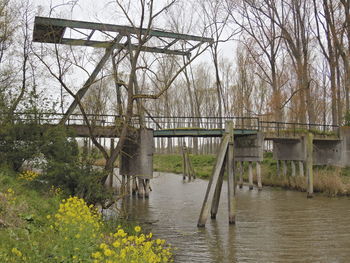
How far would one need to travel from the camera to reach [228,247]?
32.5 feet

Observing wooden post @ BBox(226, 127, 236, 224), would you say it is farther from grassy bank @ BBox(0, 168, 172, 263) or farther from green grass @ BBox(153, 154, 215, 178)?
green grass @ BBox(153, 154, 215, 178)

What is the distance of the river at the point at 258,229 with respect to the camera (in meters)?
9.24

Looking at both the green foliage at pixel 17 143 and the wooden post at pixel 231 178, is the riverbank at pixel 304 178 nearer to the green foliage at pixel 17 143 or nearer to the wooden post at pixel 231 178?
the wooden post at pixel 231 178

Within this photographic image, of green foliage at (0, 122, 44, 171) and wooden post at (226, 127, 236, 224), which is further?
green foliage at (0, 122, 44, 171)

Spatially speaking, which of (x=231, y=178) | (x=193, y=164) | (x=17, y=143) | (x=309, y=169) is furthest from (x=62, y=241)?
(x=193, y=164)

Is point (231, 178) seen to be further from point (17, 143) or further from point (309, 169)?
point (309, 169)

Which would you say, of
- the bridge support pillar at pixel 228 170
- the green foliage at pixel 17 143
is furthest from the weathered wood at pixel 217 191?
the green foliage at pixel 17 143

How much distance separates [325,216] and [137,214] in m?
7.40

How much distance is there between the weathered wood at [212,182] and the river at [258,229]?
0.38 meters

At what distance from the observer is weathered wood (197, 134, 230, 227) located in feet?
39.9

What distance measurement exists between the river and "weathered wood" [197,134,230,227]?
0.38 m

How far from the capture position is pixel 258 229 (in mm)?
12227

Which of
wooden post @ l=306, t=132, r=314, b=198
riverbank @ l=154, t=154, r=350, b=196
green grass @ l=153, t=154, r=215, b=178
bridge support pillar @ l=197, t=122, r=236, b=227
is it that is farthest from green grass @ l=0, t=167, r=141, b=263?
green grass @ l=153, t=154, r=215, b=178

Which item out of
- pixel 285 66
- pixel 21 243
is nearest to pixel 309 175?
pixel 21 243
